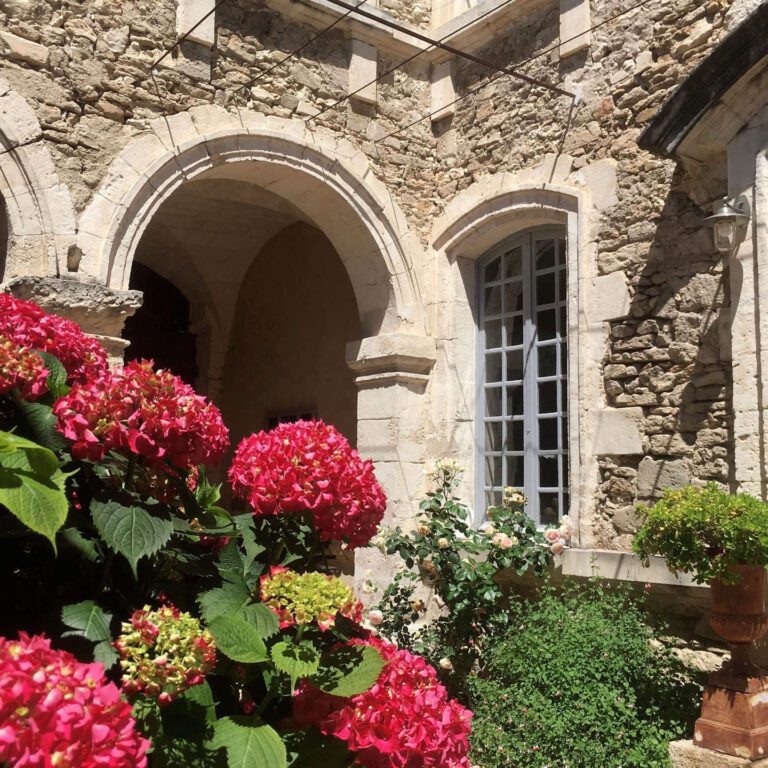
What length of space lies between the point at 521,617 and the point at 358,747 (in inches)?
119

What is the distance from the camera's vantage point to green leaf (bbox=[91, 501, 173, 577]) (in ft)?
3.50

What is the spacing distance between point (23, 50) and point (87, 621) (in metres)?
4.19

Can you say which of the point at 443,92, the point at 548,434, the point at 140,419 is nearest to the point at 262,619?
the point at 140,419

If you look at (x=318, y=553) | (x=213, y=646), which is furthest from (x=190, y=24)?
(x=213, y=646)

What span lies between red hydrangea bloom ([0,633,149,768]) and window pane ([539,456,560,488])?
15.1 feet

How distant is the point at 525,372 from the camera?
5.48 meters

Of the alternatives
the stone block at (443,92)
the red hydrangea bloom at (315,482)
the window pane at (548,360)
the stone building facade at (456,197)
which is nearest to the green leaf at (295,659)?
the red hydrangea bloom at (315,482)

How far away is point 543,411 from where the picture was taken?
17.6ft

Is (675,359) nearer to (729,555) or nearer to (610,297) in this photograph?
(610,297)

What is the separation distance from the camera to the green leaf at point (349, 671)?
1.17 metres

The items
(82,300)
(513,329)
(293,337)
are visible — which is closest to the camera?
(82,300)

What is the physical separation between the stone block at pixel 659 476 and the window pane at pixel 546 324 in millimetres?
1230

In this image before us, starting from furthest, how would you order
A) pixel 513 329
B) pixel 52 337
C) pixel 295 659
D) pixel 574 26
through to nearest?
pixel 513 329, pixel 574 26, pixel 52 337, pixel 295 659

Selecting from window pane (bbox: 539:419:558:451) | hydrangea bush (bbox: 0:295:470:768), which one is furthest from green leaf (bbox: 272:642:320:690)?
window pane (bbox: 539:419:558:451)
